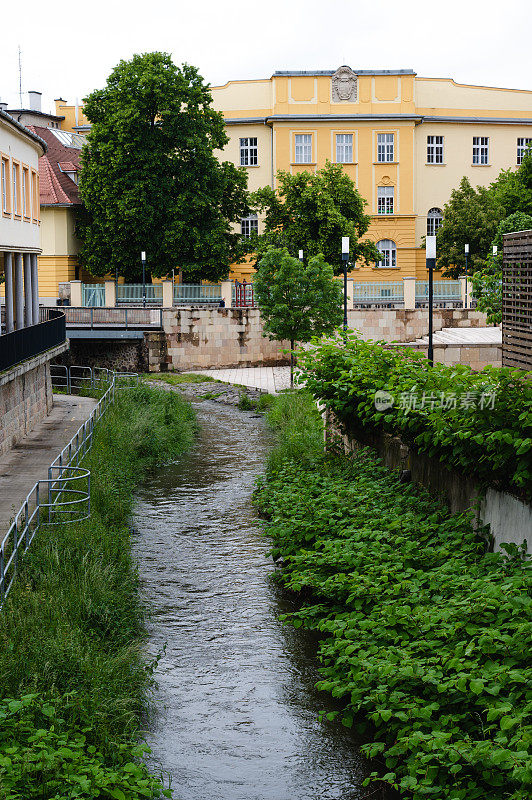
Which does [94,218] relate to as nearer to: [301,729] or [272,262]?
[272,262]

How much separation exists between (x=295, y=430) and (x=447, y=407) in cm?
1050

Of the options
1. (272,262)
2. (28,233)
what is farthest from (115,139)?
(28,233)

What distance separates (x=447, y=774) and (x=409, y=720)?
0.77 metres

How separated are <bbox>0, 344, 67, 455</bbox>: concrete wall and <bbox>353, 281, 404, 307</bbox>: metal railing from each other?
17312 millimetres

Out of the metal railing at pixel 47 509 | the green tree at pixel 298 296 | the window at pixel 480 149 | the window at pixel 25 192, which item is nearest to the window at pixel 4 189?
the window at pixel 25 192

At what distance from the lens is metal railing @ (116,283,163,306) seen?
39.8m

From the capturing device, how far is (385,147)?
53.2 meters

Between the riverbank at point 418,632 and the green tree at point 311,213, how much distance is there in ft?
105

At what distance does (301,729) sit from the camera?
852 centimetres

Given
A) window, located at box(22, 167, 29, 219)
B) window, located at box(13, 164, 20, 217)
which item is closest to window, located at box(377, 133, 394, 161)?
window, located at box(22, 167, 29, 219)

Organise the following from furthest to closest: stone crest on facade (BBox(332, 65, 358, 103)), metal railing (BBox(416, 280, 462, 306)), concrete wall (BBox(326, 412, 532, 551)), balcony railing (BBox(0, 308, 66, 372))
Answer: stone crest on facade (BBox(332, 65, 358, 103)) → metal railing (BBox(416, 280, 462, 306)) → balcony railing (BBox(0, 308, 66, 372)) → concrete wall (BBox(326, 412, 532, 551))

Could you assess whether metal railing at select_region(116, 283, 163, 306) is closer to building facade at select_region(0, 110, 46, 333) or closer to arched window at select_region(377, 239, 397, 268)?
building facade at select_region(0, 110, 46, 333)

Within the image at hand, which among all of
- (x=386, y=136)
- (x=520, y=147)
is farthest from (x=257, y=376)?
(x=520, y=147)

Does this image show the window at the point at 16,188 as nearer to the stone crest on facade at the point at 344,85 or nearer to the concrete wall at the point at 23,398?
the concrete wall at the point at 23,398
